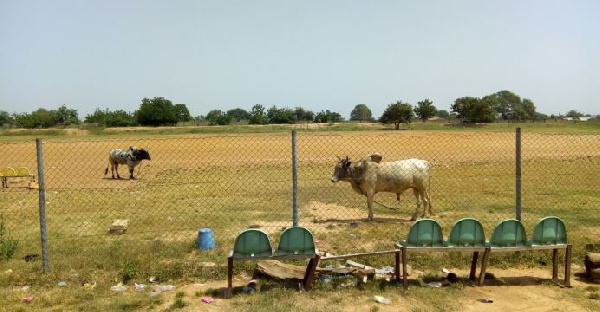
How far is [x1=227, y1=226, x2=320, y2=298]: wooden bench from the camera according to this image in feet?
23.1

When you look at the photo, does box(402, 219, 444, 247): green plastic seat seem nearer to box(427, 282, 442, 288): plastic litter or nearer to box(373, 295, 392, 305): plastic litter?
box(427, 282, 442, 288): plastic litter

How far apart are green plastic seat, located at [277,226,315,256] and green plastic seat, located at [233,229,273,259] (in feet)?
0.68

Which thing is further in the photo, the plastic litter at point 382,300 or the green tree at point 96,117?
the green tree at point 96,117

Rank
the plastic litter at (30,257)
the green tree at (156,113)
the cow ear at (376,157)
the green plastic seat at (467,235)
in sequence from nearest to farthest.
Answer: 1. the green plastic seat at (467,235)
2. the plastic litter at (30,257)
3. the cow ear at (376,157)
4. the green tree at (156,113)

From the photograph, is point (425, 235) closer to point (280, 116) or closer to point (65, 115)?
point (280, 116)

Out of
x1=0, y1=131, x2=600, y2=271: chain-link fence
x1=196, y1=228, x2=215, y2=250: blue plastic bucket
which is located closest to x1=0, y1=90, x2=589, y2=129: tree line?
x1=0, y1=131, x2=600, y2=271: chain-link fence

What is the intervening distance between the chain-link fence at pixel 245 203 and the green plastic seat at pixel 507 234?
2.01 meters

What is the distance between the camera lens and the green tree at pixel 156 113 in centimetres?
9125

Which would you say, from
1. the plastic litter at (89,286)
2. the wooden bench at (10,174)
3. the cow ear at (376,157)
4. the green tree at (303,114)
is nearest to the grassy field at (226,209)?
the plastic litter at (89,286)

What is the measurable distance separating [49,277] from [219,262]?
2.63 metres

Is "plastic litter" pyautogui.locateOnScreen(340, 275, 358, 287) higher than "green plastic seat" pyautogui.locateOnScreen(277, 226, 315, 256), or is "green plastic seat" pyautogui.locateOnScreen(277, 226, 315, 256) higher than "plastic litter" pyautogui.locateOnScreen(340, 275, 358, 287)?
"green plastic seat" pyautogui.locateOnScreen(277, 226, 315, 256)

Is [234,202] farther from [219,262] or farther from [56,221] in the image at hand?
[219,262]

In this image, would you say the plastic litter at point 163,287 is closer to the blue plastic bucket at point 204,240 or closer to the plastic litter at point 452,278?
the blue plastic bucket at point 204,240

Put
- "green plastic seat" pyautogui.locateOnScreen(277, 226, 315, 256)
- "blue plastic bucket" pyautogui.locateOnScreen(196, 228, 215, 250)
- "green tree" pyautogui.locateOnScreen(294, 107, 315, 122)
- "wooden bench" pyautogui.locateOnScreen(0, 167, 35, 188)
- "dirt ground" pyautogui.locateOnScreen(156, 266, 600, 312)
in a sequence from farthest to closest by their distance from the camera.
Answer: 1. "green tree" pyautogui.locateOnScreen(294, 107, 315, 122)
2. "wooden bench" pyautogui.locateOnScreen(0, 167, 35, 188)
3. "blue plastic bucket" pyautogui.locateOnScreen(196, 228, 215, 250)
4. "green plastic seat" pyautogui.locateOnScreen(277, 226, 315, 256)
5. "dirt ground" pyautogui.locateOnScreen(156, 266, 600, 312)
